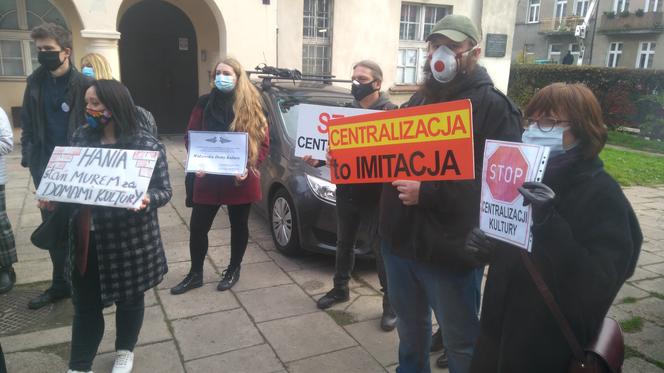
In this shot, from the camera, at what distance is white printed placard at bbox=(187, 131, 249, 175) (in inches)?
156

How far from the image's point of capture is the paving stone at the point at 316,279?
4.48 meters

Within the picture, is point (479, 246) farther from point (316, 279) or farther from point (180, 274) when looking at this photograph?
point (180, 274)

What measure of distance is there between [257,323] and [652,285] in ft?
12.7

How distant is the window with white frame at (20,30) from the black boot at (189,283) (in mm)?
8474

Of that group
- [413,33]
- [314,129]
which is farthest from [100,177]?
[413,33]

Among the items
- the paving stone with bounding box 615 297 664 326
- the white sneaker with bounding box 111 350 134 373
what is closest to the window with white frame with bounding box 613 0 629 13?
the paving stone with bounding box 615 297 664 326

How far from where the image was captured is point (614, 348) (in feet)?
5.91

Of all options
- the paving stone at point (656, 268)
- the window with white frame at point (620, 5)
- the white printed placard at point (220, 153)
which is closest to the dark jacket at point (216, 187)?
the white printed placard at point (220, 153)

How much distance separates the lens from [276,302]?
4176 mm

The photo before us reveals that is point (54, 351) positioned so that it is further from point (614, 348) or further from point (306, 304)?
point (614, 348)

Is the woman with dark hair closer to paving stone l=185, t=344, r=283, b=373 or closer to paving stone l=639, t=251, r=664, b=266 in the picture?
paving stone l=185, t=344, r=283, b=373

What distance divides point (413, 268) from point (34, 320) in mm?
3004

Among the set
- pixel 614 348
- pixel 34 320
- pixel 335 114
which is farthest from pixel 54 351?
pixel 614 348

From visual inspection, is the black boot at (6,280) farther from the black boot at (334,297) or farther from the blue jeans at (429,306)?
the blue jeans at (429,306)
